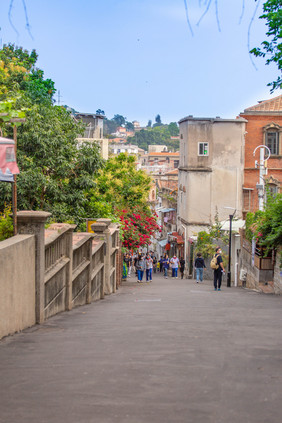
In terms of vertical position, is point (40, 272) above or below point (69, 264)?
above

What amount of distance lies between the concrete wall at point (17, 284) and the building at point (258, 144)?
4585cm

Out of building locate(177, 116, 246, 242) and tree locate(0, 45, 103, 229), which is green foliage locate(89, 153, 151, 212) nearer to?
building locate(177, 116, 246, 242)

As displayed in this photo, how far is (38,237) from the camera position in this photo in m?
9.31

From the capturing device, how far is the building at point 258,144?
175 feet

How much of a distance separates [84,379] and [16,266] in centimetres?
285

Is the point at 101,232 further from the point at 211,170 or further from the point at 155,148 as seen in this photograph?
the point at 155,148

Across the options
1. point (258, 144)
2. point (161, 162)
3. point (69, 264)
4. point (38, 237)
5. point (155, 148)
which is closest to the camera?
point (38, 237)

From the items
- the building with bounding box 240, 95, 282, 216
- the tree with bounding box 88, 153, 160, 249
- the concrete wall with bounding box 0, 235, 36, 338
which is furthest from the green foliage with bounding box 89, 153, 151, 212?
the concrete wall with bounding box 0, 235, 36, 338

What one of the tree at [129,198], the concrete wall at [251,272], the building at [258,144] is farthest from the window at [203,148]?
the concrete wall at [251,272]

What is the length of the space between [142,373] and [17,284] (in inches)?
114

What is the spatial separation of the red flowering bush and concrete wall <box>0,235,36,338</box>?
27260 millimetres

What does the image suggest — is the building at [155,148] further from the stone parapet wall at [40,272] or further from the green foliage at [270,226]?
the stone parapet wall at [40,272]

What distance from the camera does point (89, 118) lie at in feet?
224

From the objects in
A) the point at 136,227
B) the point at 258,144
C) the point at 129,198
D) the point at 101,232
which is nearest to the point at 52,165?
the point at 101,232
